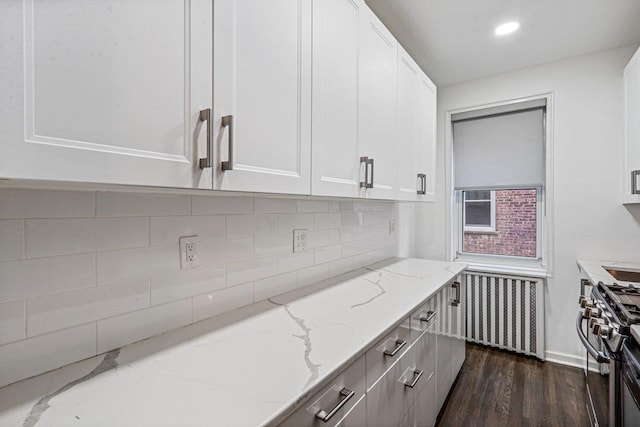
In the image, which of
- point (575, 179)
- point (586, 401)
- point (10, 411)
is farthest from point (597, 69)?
point (10, 411)

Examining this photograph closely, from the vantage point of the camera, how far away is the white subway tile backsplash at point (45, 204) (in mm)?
761

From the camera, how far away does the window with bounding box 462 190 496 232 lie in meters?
3.14

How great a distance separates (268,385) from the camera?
2.57 ft

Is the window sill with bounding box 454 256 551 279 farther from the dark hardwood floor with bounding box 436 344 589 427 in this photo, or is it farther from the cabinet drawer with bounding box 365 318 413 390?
the cabinet drawer with bounding box 365 318 413 390

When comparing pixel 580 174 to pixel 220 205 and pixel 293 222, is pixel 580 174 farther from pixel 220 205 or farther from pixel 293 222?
pixel 220 205

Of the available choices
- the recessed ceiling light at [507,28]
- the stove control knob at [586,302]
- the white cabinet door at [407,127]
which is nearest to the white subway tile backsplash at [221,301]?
the white cabinet door at [407,127]

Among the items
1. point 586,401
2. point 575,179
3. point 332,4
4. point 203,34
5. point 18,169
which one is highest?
point 332,4

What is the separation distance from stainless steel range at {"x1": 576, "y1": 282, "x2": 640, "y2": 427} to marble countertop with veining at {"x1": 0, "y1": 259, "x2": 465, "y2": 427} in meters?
0.83

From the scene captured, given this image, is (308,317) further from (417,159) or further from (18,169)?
(417,159)

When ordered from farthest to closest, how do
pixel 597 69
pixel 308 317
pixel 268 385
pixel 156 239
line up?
pixel 597 69 → pixel 308 317 → pixel 156 239 → pixel 268 385

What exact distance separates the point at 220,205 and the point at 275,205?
0.31m

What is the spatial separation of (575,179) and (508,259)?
904mm

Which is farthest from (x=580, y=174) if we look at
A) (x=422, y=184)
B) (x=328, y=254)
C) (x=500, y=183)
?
(x=328, y=254)

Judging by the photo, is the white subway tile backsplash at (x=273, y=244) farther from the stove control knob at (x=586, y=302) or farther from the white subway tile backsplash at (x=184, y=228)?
the stove control knob at (x=586, y=302)
